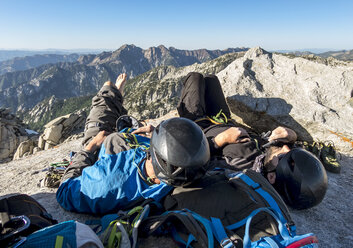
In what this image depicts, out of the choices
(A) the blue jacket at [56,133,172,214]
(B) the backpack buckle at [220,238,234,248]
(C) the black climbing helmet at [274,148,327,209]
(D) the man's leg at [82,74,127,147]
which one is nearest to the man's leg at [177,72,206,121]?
(D) the man's leg at [82,74,127,147]

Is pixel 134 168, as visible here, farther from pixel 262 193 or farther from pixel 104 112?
pixel 104 112

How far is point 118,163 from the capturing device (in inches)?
157

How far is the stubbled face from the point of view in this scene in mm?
4523

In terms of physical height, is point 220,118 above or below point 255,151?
above

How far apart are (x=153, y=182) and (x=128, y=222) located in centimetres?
82

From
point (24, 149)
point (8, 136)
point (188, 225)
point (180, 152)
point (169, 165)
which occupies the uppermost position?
point (180, 152)

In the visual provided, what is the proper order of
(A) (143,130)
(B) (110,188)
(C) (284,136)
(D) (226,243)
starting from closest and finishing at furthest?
(D) (226,243)
(B) (110,188)
(C) (284,136)
(A) (143,130)

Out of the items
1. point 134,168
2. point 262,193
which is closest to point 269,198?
point 262,193

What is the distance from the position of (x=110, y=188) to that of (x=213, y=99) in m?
4.55

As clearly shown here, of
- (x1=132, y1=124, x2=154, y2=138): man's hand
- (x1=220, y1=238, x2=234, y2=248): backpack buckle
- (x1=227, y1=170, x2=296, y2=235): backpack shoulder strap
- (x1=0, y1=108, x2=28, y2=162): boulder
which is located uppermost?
(x1=132, y1=124, x2=154, y2=138): man's hand

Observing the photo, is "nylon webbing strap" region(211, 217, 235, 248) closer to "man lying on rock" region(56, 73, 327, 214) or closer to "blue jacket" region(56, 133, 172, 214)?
"man lying on rock" region(56, 73, 327, 214)

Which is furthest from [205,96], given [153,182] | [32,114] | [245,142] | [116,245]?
[32,114]

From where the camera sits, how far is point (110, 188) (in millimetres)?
3709

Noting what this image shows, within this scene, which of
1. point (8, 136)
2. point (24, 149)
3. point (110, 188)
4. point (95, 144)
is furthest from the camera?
point (8, 136)
